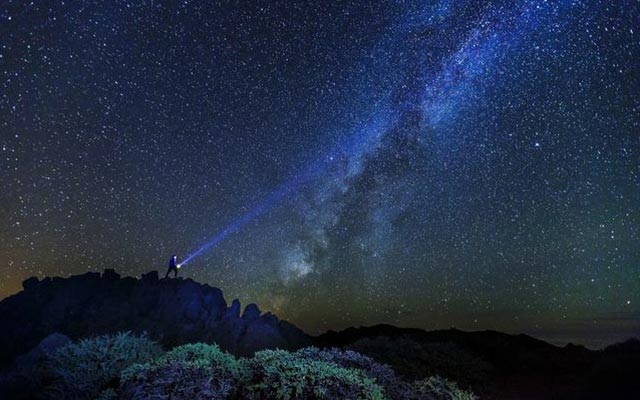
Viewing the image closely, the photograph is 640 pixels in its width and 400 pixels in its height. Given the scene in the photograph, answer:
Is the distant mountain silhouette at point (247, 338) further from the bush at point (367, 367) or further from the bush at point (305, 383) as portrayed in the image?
the bush at point (305, 383)

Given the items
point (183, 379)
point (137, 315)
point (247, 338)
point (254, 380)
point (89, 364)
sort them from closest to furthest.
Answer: point (183, 379) < point (254, 380) < point (89, 364) < point (247, 338) < point (137, 315)

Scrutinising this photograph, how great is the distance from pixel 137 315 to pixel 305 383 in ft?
124

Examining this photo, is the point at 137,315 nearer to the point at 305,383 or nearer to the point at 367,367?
the point at 367,367

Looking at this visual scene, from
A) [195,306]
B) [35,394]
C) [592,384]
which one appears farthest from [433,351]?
[195,306]

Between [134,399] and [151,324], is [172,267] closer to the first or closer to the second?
[151,324]

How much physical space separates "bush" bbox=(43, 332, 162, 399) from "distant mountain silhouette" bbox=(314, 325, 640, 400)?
11.1 m

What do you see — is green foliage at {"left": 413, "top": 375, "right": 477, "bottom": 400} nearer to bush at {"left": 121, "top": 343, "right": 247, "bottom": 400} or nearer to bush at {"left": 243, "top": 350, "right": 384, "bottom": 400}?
bush at {"left": 243, "top": 350, "right": 384, "bottom": 400}

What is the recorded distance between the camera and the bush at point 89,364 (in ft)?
41.2

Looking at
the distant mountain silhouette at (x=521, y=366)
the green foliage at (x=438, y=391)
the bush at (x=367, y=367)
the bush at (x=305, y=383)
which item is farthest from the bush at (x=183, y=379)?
the distant mountain silhouette at (x=521, y=366)

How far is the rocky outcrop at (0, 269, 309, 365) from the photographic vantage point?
1521 inches

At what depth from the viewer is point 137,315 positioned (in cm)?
4112

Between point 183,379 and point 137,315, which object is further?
point 137,315

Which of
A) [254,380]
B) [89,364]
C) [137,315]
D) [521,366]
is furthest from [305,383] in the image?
[137,315]

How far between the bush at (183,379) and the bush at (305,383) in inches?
16.9
